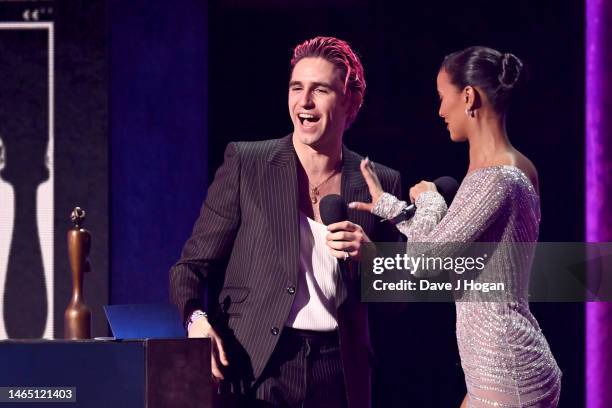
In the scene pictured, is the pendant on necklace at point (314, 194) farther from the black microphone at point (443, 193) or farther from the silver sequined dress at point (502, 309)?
the silver sequined dress at point (502, 309)

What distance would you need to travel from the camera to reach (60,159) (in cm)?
340

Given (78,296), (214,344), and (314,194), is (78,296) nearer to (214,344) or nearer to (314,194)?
(214,344)

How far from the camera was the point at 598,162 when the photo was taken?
3.28 meters

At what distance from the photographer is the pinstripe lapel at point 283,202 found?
Result: 2.50m

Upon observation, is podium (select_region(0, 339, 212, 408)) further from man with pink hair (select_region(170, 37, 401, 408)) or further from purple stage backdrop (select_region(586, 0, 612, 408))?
purple stage backdrop (select_region(586, 0, 612, 408))

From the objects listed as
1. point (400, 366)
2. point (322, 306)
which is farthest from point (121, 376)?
point (400, 366)

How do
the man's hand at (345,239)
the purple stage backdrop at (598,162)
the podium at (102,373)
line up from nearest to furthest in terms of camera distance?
1. the podium at (102,373)
2. the man's hand at (345,239)
3. the purple stage backdrop at (598,162)

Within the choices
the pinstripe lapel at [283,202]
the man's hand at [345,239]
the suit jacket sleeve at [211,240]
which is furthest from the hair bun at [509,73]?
the suit jacket sleeve at [211,240]

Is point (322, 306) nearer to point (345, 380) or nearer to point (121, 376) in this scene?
point (345, 380)

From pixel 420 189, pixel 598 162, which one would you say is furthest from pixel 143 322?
pixel 598 162

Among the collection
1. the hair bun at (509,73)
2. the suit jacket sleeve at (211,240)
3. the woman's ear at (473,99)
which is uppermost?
the hair bun at (509,73)

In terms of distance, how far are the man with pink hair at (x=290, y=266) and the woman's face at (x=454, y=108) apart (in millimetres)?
377

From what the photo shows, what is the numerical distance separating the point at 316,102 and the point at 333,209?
495mm

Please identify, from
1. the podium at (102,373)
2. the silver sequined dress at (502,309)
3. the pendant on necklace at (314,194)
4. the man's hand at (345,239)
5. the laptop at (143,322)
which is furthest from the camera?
the pendant on necklace at (314,194)
